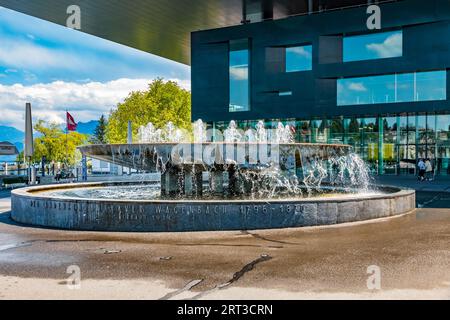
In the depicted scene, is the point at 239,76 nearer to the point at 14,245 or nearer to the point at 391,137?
the point at 391,137

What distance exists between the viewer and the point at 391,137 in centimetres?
3341

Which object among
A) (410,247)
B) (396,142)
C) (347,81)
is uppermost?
(347,81)

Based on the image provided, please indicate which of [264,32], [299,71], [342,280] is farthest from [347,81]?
[342,280]

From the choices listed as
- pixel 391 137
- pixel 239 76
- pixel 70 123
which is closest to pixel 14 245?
pixel 391 137

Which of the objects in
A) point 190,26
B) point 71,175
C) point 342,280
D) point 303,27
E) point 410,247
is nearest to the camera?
point 342,280

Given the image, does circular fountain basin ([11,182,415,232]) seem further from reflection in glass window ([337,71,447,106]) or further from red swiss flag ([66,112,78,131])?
red swiss flag ([66,112,78,131])

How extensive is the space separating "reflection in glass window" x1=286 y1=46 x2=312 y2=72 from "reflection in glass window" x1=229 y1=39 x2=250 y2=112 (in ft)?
11.8

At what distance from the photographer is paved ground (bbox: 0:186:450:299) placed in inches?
200

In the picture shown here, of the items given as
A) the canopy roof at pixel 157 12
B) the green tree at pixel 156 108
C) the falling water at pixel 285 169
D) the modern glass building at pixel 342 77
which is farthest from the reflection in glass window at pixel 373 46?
the green tree at pixel 156 108

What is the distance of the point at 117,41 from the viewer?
42.3 meters

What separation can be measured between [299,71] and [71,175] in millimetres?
18998

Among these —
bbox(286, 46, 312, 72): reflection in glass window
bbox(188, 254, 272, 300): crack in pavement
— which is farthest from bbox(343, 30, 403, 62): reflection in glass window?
bbox(188, 254, 272, 300): crack in pavement
